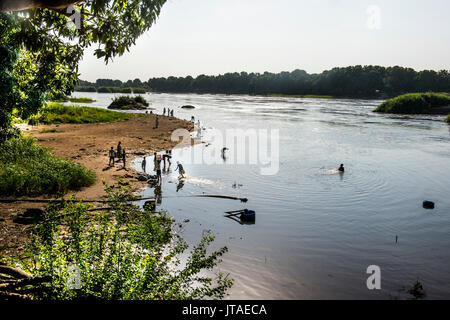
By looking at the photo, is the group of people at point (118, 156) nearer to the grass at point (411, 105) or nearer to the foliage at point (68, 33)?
the foliage at point (68, 33)

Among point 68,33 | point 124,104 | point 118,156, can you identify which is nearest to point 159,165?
point 118,156

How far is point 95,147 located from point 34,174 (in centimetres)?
1629

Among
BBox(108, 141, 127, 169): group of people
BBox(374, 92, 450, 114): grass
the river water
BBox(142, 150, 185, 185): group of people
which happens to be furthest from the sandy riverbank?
BBox(374, 92, 450, 114): grass

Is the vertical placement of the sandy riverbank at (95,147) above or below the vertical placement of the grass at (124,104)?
below

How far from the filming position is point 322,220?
1870cm

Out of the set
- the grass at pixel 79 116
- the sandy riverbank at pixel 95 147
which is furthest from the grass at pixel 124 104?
the sandy riverbank at pixel 95 147

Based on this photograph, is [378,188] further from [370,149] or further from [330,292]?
[370,149]

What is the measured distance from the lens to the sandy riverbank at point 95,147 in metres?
14.9

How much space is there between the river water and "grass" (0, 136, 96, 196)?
490cm

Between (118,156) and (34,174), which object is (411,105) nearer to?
(118,156)

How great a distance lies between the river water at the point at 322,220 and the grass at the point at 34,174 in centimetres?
490

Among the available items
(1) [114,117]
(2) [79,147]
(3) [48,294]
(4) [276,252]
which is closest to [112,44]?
(3) [48,294]

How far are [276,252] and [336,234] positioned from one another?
4.07 meters

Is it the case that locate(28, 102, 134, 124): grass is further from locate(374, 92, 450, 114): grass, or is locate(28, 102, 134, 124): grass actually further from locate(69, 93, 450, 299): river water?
locate(374, 92, 450, 114): grass
